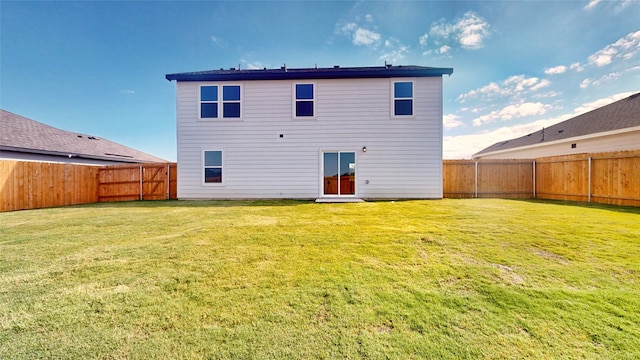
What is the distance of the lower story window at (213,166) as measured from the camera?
10.0 metres

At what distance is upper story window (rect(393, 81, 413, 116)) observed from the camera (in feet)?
31.6

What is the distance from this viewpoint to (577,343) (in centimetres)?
168

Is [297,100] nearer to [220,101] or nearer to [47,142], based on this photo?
[220,101]

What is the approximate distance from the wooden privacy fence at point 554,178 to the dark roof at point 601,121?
332cm

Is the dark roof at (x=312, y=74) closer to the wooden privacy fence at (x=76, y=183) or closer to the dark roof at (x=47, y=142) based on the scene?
the wooden privacy fence at (x=76, y=183)

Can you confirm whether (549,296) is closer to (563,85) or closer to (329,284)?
(329,284)

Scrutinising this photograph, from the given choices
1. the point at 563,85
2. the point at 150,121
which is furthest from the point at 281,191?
the point at 563,85

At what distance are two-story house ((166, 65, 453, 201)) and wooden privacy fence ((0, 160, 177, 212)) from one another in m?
1.82

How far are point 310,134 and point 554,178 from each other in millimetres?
10508

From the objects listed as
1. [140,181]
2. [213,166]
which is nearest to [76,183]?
[140,181]

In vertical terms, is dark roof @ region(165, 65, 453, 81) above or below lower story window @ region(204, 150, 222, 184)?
above

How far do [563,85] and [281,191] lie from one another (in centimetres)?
1741

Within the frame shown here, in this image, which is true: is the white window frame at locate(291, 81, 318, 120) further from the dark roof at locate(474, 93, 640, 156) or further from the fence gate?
the dark roof at locate(474, 93, 640, 156)

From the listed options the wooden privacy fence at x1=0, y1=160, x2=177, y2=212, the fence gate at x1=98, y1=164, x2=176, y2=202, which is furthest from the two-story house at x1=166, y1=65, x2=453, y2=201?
the wooden privacy fence at x1=0, y1=160, x2=177, y2=212
